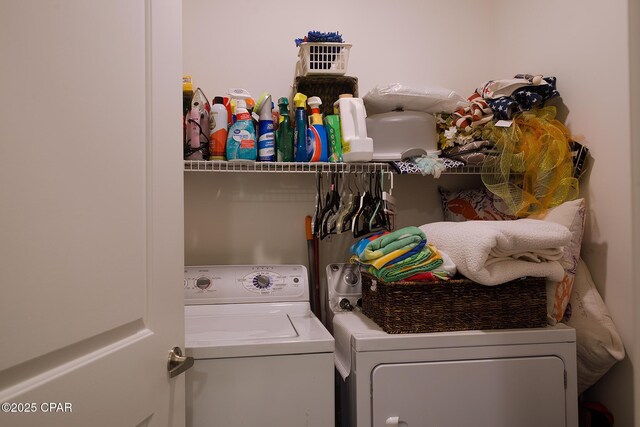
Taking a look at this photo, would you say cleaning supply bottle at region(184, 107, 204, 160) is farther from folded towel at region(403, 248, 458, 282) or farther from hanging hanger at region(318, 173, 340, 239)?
folded towel at region(403, 248, 458, 282)

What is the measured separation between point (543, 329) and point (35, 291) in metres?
1.46

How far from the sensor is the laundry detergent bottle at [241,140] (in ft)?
5.27

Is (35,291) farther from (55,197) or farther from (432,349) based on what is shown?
(432,349)

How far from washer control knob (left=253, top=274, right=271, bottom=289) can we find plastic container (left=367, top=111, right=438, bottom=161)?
754 mm

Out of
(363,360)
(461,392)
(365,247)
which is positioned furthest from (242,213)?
(461,392)

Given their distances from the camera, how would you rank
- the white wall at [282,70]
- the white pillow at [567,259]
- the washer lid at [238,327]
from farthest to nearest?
1. the white wall at [282,70]
2. the white pillow at [567,259]
3. the washer lid at [238,327]

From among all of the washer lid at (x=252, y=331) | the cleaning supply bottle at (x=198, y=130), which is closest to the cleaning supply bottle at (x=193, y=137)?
the cleaning supply bottle at (x=198, y=130)

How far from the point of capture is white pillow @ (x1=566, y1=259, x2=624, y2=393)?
53.5 inches

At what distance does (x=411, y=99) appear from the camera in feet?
5.64

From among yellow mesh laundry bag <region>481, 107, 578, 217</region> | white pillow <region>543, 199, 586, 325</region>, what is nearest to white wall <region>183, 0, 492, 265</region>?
yellow mesh laundry bag <region>481, 107, 578, 217</region>

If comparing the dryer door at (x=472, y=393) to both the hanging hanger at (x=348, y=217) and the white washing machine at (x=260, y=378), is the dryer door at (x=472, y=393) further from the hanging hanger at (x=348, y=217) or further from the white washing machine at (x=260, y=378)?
the hanging hanger at (x=348, y=217)

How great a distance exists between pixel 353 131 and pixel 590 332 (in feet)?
3.90

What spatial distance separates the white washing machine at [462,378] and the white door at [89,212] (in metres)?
0.58

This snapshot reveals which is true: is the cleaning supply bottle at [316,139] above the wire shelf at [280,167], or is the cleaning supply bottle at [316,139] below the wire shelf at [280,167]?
above
